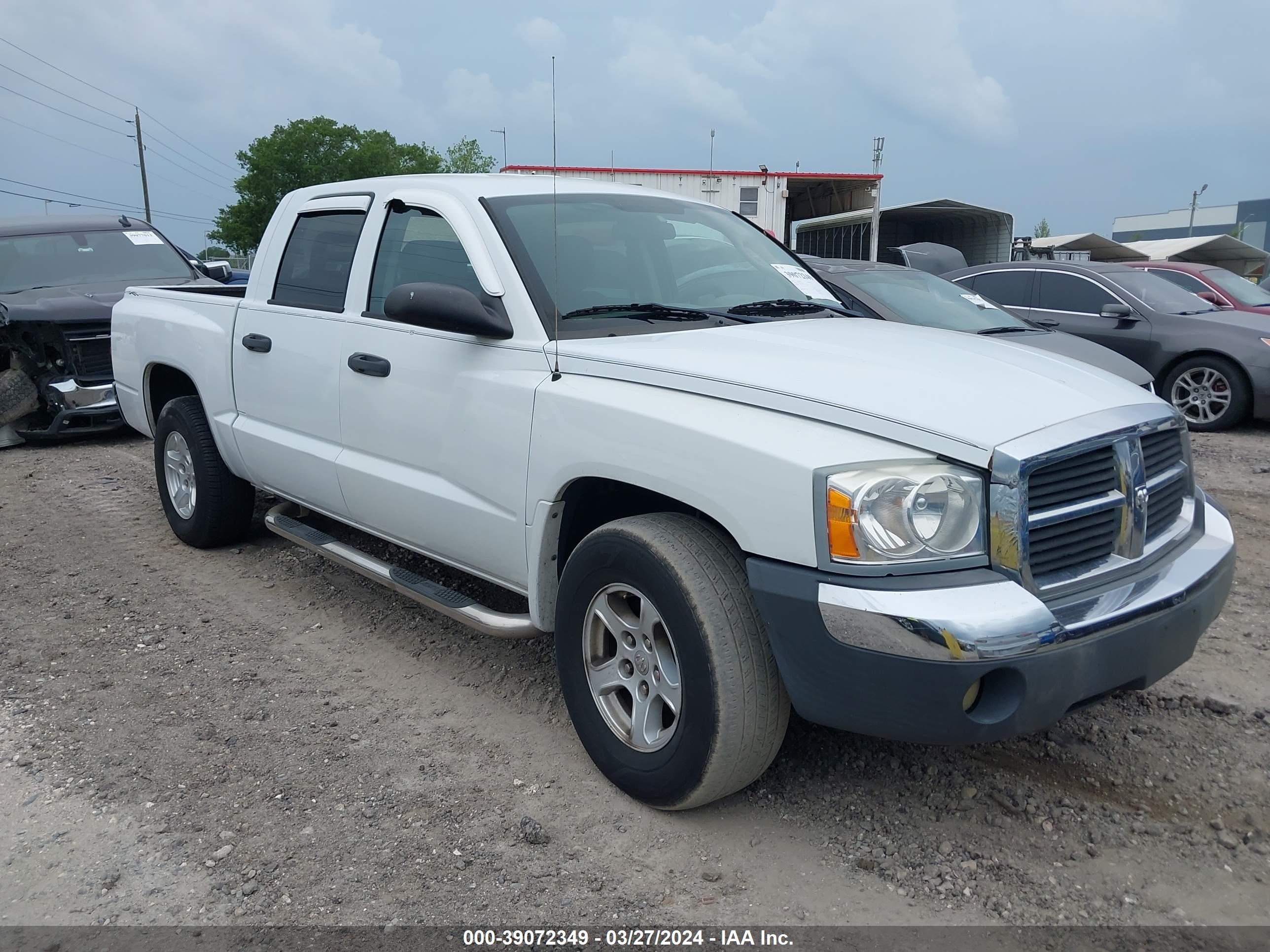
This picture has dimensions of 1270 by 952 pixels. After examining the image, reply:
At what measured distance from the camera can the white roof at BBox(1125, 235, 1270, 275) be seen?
3844 centimetres

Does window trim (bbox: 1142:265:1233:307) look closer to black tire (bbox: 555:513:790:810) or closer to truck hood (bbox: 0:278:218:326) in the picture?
black tire (bbox: 555:513:790:810)

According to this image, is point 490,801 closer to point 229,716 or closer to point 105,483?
point 229,716

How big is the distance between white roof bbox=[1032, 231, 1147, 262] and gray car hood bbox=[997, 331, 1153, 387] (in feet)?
102

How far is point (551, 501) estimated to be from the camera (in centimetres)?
308

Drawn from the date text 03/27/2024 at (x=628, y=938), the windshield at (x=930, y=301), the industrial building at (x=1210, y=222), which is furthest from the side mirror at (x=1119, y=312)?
the industrial building at (x=1210, y=222)

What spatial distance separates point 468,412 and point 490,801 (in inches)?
49.1

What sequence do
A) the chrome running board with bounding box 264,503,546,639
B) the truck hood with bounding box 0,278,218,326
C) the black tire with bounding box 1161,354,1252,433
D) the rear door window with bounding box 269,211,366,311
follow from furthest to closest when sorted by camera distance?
the black tire with bounding box 1161,354,1252,433, the truck hood with bounding box 0,278,218,326, the rear door window with bounding box 269,211,366,311, the chrome running board with bounding box 264,503,546,639

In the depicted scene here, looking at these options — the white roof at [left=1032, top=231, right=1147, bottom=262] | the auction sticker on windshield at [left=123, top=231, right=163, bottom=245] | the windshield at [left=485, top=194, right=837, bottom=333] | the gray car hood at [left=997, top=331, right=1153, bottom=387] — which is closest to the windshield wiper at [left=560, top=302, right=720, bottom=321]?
the windshield at [left=485, top=194, right=837, bottom=333]

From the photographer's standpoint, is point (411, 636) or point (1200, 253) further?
point (1200, 253)

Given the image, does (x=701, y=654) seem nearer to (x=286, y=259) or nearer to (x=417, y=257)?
(x=417, y=257)

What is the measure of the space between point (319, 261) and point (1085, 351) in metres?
5.87

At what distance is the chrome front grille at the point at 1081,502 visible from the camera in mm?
2371

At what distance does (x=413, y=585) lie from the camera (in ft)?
12.2

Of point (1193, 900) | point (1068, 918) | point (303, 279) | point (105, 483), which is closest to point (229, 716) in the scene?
point (303, 279)
